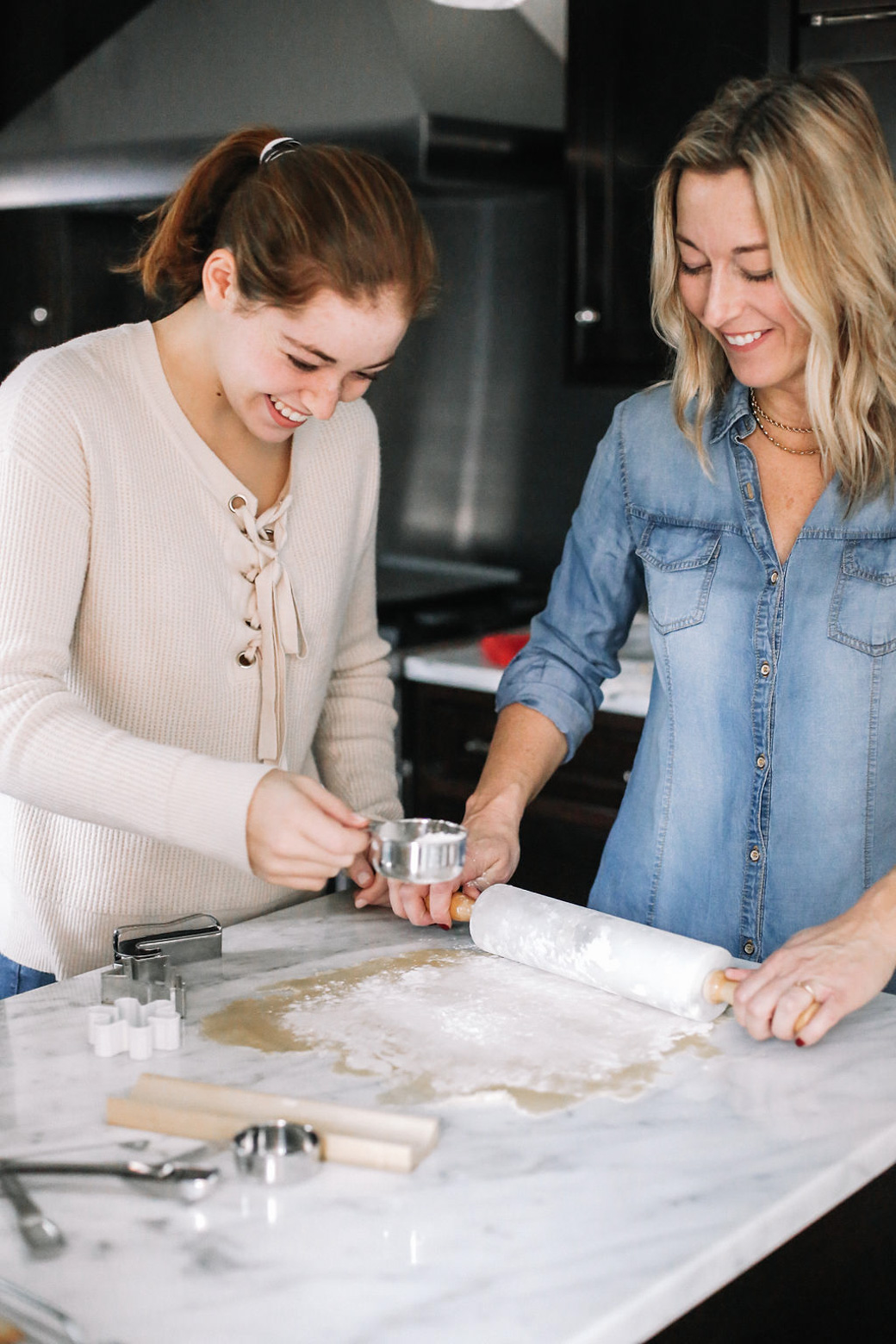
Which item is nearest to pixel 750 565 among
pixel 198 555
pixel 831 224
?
pixel 831 224

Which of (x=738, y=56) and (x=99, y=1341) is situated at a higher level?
(x=738, y=56)

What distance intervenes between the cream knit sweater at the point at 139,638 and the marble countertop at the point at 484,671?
1.09 meters

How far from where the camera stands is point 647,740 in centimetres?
168

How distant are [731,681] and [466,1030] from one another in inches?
21.0

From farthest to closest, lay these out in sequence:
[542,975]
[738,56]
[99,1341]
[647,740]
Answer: [738,56], [647,740], [542,975], [99,1341]

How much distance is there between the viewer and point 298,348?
1371mm

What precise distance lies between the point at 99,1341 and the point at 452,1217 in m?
0.24

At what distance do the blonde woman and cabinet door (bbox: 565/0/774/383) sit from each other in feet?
4.13

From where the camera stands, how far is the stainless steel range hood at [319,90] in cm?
284

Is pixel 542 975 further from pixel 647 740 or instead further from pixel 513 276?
pixel 513 276

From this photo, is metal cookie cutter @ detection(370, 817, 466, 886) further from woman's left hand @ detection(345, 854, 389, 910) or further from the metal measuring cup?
the metal measuring cup

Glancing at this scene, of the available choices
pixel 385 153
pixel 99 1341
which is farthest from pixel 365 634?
pixel 385 153

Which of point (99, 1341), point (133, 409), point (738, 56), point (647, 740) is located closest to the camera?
point (99, 1341)

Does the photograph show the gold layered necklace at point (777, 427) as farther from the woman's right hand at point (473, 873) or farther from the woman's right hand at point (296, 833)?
the woman's right hand at point (296, 833)
